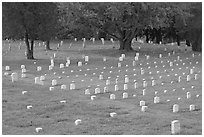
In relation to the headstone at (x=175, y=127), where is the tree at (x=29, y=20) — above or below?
above

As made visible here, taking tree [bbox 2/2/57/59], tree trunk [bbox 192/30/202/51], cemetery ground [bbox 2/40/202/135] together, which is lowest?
cemetery ground [bbox 2/40/202/135]

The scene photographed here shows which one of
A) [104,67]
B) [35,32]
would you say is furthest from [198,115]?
[35,32]

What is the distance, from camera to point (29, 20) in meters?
25.3

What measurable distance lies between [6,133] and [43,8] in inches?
699

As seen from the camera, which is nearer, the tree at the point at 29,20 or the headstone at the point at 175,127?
the headstone at the point at 175,127

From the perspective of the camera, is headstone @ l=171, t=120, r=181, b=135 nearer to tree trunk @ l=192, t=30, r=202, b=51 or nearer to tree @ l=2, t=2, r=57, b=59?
tree @ l=2, t=2, r=57, b=59

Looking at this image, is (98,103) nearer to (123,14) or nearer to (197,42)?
(123,14)

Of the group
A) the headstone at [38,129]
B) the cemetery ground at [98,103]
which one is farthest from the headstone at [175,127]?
the headstone at [38,129]

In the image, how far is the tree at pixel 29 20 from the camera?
2469 cm

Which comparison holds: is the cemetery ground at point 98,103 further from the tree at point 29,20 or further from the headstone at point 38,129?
the tree at point 29,20

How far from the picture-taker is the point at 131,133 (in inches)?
336

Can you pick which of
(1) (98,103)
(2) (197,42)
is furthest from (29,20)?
(2) (197,42)

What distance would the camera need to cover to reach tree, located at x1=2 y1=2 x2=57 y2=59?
2469 cm

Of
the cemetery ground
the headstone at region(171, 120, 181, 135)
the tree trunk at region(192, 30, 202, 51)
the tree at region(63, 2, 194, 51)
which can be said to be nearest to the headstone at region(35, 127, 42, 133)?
the cemetery ground
